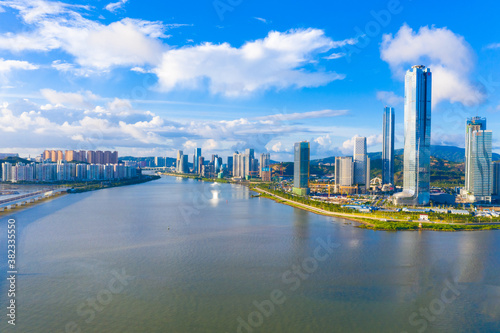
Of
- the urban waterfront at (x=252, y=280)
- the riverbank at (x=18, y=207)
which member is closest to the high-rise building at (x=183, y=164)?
the riverbank at (x=18, y=207)

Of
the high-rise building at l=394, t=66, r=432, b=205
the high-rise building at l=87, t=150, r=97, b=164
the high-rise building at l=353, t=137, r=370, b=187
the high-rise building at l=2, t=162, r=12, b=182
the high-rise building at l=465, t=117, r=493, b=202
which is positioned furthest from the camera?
the high-rise building at l=87, t=150, r=97, b=164

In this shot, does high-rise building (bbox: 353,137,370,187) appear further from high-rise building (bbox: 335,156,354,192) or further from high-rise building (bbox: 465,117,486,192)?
high-rise building (bbox: 465,117,486,192)

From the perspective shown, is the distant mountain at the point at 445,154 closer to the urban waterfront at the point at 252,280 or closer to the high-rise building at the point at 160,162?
the high-rise building at the point at 160,162

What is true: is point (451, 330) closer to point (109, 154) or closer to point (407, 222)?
point (407, 222)

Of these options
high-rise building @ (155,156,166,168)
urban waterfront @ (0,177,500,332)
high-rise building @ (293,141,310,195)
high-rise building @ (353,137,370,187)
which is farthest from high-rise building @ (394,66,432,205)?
high-rise building @ (155,156,166,168)

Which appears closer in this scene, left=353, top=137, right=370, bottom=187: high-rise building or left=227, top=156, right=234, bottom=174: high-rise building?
left=353, top=137, right=370, bottom=187: high-rise building

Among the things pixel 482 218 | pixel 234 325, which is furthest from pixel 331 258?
pixel 482 218
